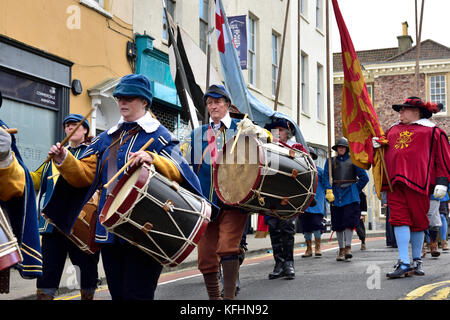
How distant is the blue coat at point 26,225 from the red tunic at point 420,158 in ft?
→ 16.0

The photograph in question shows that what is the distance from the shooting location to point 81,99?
1263cm

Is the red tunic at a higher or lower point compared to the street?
higher

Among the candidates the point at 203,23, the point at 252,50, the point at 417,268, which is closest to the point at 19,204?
the point at 417,268

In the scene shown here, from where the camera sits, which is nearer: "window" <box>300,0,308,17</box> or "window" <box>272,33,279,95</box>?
"window" <box>272,33,279,95</box>

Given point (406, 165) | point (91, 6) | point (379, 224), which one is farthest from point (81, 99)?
point (379, 224)

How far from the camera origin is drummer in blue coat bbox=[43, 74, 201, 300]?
3.86 m

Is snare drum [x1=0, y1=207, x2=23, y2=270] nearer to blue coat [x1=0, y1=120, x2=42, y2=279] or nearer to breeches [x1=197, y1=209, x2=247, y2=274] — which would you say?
blue coat [x1=0, y1=120, x2=42, y2=279]

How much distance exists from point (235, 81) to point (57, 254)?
5.09 metres

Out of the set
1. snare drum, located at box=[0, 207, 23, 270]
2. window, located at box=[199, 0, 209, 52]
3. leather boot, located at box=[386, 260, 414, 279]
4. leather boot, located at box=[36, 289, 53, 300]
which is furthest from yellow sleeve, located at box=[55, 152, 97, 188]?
window, located at box=[199, 0, 209, 52]

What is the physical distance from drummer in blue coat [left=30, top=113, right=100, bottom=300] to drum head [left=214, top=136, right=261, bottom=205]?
1.27 m

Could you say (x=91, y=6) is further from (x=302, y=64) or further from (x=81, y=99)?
(x=302, y=64)

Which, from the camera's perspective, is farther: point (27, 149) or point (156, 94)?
point (156, 94)

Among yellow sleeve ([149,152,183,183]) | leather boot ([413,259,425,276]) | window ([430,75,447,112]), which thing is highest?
window ([430,75,447,112])
